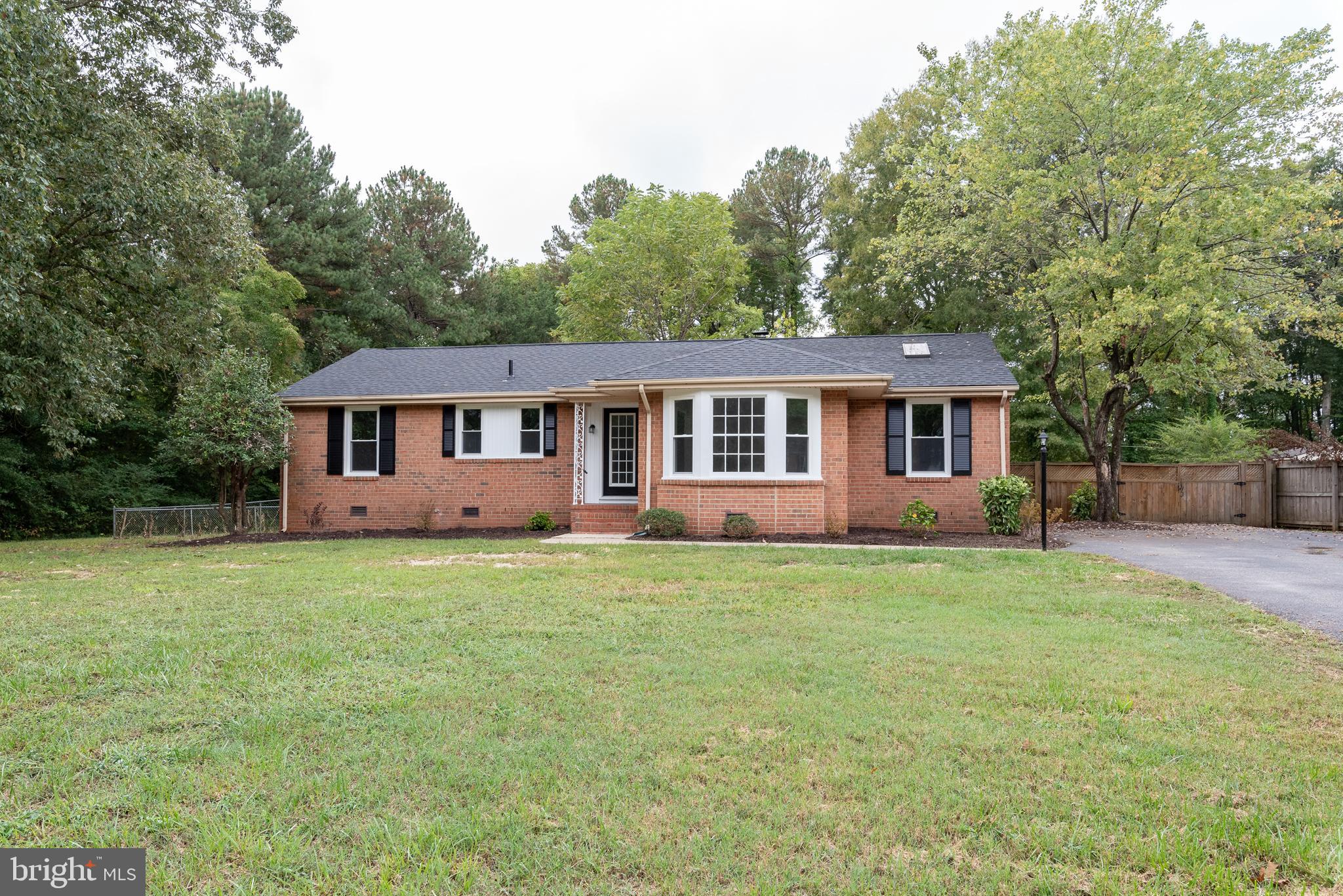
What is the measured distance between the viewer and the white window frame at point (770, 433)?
12836 millimetres

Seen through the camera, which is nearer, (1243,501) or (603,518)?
(603,518)

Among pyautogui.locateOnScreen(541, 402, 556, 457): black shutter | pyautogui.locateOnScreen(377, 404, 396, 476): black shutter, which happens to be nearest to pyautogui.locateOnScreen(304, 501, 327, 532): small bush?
pyautogui.locateOnScreen(377, 404, 396, 476): black shutter

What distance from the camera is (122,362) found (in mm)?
13055

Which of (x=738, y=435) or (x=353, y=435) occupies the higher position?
(x=353, y=435)

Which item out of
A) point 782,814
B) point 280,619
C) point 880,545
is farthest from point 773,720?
A: point 880,545

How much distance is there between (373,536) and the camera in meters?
14.5

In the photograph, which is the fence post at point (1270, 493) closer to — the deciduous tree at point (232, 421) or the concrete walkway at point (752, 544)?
the concrete walkway at point (752, 544)

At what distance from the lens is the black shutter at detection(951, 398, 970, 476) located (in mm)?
14422

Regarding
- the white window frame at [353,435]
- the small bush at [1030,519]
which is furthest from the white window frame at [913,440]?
the white window frame at [353,435]

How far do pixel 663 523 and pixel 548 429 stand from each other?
4.09 metres

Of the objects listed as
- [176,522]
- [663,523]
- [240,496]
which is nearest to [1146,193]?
[663,523]

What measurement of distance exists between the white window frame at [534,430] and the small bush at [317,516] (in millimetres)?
3818

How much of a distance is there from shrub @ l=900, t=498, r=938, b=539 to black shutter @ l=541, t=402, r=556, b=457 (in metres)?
7.09

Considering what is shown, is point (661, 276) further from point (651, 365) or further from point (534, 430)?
point (651, 365)
